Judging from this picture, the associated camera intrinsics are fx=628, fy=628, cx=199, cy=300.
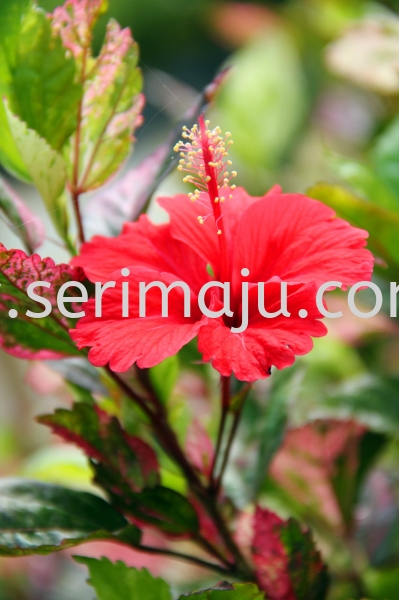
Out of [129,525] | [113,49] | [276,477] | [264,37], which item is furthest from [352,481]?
[264,37]

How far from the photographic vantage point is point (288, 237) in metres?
0.32

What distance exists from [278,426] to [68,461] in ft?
0.83

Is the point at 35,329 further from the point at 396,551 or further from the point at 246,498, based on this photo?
the point at 396,551

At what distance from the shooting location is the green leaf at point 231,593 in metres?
0.30

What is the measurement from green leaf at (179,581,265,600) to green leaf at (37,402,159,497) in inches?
3.1

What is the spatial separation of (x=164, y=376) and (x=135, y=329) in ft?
0.41

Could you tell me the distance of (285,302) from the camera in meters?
0.29

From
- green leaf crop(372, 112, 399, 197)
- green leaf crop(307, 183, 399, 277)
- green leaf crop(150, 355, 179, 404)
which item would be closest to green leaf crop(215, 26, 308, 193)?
green leaf crop(372, 112, 399, 197)

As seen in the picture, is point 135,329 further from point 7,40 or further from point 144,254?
point 7,40

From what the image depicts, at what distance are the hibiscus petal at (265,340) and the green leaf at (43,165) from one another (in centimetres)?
13

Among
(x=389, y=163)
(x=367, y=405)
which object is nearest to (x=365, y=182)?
(x=389, y=163)

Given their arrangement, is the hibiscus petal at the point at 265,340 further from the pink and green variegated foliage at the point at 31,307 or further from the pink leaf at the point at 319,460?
the pink leaf at the point at 319,460

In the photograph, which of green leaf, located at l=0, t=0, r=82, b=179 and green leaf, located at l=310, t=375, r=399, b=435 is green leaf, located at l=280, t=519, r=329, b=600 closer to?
green leaf, located at l=310, t=375, r=399, b=435

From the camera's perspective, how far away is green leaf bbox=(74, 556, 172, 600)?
1.07 feet
